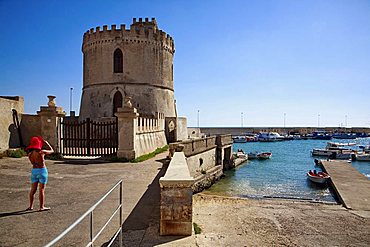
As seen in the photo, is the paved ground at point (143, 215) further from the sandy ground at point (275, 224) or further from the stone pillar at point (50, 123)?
the stone pillar at point (50, 123)

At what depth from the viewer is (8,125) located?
14.3 meters

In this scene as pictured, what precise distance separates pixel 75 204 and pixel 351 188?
57.9ft

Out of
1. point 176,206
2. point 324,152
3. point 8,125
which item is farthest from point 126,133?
point 324,152

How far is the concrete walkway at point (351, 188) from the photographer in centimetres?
1350

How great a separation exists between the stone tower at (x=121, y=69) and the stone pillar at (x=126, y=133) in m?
9.47

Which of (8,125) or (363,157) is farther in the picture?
(363,157)

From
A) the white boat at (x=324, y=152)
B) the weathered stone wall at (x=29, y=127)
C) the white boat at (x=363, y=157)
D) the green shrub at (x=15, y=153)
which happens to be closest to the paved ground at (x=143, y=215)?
the green shrub at (x=15, y=153)

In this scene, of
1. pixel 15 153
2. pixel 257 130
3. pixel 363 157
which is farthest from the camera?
pixel 257 130

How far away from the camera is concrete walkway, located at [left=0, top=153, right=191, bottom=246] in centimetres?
471

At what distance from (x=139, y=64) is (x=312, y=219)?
Answer: 722 inches

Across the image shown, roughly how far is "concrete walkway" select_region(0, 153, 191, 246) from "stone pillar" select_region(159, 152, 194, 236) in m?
0.22

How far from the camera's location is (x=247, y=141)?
88875 mm

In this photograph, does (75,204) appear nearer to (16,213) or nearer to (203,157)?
(16,213)

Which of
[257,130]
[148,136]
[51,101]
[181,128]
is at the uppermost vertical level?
[51,101]
